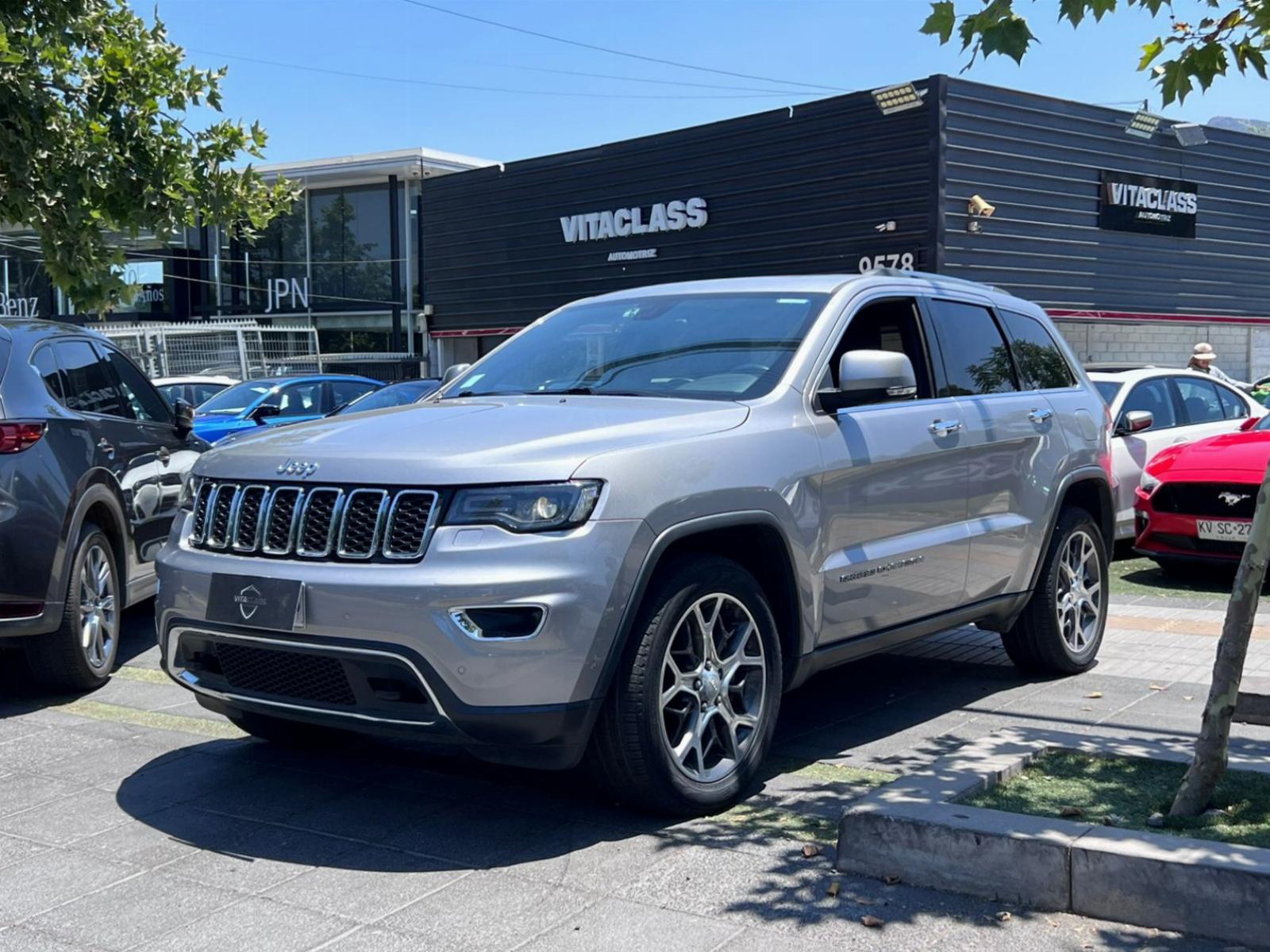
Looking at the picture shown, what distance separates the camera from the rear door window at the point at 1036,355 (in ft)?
21.7

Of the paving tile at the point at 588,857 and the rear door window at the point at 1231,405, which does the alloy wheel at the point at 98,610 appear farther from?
the rear door window at the point at 1231,405

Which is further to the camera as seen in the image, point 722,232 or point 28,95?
point 722,232

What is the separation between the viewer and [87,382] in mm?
7160

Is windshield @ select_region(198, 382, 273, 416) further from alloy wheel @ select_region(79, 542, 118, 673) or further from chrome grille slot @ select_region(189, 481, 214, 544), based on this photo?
chrome grille slot @ select_region(189, 481, 214, 544)

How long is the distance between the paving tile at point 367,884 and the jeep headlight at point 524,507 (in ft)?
3.42

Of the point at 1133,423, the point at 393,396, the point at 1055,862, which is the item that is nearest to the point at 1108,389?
the point at 1133,423

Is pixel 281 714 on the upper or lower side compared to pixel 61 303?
Result: lower

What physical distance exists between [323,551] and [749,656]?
147 centimetres

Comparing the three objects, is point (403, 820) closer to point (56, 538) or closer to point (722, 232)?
point (56, 538)

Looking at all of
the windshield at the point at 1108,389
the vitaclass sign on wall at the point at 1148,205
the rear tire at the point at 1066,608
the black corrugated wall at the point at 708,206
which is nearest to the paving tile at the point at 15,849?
the rear tire at the point at 1066,608

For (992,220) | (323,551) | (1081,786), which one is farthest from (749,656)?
(992,220)

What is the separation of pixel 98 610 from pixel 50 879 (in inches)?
110

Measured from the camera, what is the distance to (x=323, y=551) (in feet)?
14.0

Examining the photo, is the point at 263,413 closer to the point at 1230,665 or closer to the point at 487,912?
the point at 487,912
